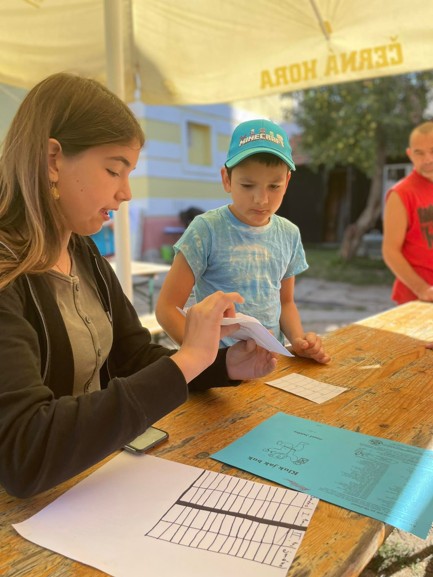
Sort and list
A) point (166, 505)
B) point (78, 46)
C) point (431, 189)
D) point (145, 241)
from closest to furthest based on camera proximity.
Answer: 1. point (166, 505)
2. point (78, 46)
3. point (431, 189)
4. point (145, 241)

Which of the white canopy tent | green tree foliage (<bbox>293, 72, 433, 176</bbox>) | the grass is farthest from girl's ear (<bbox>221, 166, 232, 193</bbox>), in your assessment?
green tree foliage (<bbox>293, 72, 433, 176</bbox>)

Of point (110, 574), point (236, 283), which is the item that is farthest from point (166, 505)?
point (236, 283)

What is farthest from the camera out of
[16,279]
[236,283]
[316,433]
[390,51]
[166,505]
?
[390,51]

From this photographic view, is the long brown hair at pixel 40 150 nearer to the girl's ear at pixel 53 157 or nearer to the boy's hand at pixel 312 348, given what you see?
the girl's ear at pixel 53 157

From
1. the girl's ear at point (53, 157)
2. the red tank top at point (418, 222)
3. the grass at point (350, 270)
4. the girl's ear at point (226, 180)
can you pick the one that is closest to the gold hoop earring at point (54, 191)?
the girl's ear at point (53, 157)

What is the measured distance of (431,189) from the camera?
276cm

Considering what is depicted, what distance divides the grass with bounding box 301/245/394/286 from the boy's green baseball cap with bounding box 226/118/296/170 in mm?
8369

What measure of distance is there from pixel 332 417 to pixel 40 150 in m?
0.84

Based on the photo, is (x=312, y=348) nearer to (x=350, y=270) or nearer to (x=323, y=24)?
(x=323, y=24)

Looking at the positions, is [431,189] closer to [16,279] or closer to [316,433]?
[316,433]

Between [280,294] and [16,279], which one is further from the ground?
[16,279]

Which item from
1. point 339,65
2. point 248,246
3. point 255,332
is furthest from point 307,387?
point 339,65

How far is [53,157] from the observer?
3.25ft

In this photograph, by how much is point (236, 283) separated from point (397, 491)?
0.98 metres
